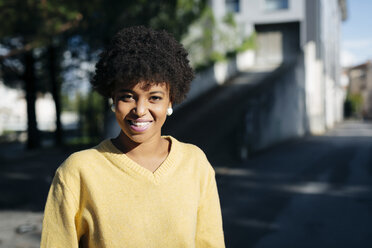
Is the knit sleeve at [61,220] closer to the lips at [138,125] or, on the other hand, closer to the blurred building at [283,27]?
the lips at [138,125]

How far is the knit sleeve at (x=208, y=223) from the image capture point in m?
1.84

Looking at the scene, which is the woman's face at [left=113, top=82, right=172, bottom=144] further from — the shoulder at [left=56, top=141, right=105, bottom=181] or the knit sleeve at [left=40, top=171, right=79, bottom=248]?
the knit sleeve at [left=40, top=171, right=79, bottom=248]

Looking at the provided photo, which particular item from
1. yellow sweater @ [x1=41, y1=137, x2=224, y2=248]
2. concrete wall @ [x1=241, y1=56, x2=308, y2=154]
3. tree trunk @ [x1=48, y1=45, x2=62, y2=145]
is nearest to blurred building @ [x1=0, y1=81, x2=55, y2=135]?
tree trunk @ [x1=48, y1=45, x2=62, y2=145]

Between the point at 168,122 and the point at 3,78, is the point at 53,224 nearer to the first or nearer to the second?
the point at 168,122

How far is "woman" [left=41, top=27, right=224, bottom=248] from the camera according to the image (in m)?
1.59

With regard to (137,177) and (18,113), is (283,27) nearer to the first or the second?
(137,177)

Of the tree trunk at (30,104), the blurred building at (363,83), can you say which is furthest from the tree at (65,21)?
the blurred building at (363,83)

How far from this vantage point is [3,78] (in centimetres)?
1975

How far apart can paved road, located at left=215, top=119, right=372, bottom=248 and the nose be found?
343 cm

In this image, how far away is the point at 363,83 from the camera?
85812mm

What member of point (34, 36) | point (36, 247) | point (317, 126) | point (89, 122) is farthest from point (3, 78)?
point (317, 126)

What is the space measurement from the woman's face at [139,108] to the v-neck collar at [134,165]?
96mm

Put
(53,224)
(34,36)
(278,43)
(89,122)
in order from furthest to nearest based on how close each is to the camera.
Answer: (278,43)
(89,122)
(34,36)
(53,224)

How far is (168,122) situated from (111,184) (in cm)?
1147
